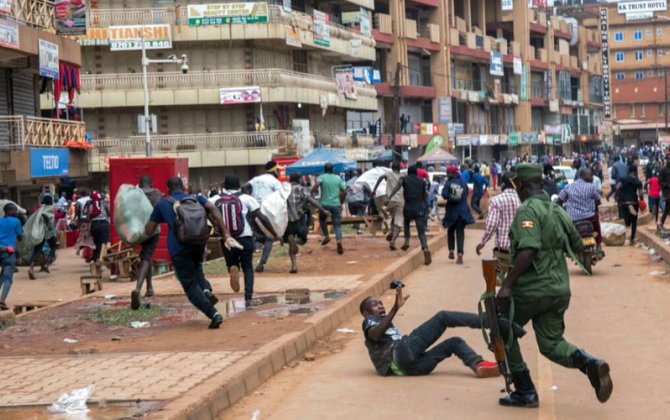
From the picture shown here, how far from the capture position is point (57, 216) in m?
36.5

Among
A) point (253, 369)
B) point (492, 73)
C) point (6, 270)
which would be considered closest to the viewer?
point (253, 369)

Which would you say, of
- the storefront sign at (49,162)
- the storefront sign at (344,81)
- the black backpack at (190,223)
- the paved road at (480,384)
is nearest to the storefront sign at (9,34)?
the storefront sign at (49,162)

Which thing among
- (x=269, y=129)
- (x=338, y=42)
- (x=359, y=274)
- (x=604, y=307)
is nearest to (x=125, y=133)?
(x=269, y=129)

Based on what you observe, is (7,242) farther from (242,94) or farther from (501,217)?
(242,94)

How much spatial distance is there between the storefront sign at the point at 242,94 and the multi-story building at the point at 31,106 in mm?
16008

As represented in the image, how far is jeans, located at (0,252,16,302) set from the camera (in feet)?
58.9

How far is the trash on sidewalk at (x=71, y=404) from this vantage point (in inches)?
336

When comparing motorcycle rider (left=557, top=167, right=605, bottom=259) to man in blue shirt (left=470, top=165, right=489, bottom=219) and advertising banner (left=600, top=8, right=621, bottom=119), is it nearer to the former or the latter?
man in blue shirt (left=470, top=165, right=489, bottom=219)

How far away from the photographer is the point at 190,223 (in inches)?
513

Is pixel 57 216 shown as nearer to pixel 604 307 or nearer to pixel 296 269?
pixel 296 269

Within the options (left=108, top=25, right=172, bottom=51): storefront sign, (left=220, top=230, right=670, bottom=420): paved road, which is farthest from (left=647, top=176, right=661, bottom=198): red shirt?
(left=108, top=25, right=172, bottom=51): storefront sign

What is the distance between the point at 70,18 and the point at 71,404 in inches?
1065

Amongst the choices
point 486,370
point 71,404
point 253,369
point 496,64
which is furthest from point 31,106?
point 496,64

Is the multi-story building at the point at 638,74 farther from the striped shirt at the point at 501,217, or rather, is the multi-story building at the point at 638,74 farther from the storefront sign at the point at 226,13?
the striped shirt at the point at 501,217
